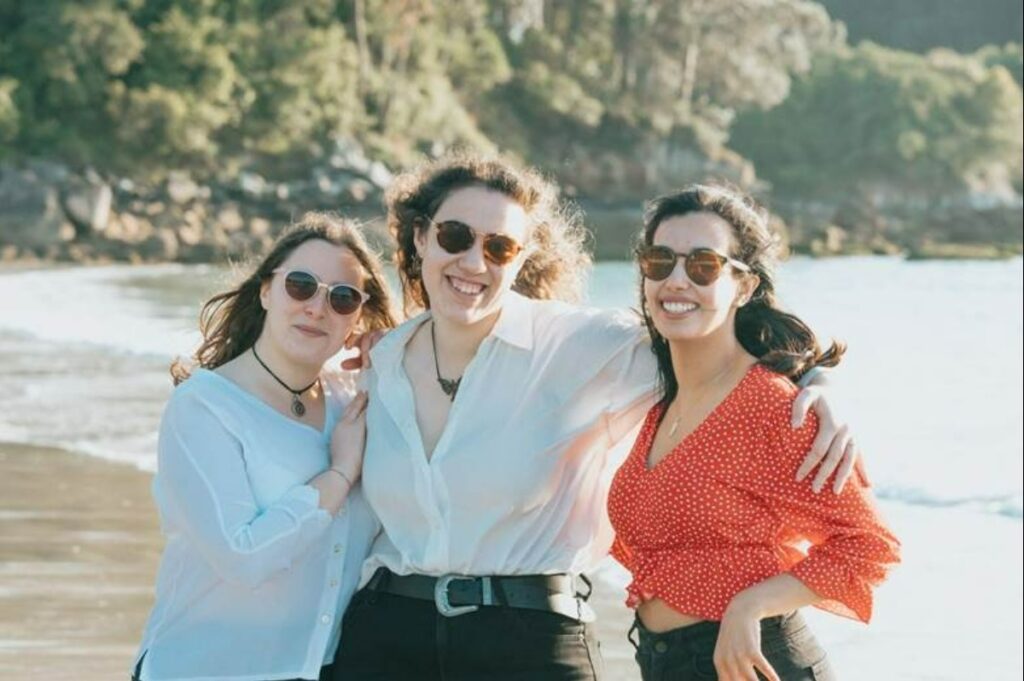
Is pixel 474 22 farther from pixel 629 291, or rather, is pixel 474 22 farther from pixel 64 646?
pixel 64 646

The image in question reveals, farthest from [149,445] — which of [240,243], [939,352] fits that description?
[240,243]

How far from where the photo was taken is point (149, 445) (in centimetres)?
980

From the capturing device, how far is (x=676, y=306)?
2.80 m

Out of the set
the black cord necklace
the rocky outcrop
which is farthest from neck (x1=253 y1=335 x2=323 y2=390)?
the rocky outcrop

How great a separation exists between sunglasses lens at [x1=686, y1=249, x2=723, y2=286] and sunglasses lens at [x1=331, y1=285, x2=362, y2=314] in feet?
1.93

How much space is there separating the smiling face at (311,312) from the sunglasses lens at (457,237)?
0.68 ft

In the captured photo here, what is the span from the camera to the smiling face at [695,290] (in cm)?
278

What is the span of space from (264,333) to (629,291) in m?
30.7

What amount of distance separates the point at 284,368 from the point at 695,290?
71 cm

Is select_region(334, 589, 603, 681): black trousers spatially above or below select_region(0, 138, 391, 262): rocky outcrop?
above

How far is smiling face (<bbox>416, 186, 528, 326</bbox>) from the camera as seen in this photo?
2.93m

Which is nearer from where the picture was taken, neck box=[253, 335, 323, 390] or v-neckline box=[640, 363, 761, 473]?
v-neckline box=[640, 363, 761, 473]

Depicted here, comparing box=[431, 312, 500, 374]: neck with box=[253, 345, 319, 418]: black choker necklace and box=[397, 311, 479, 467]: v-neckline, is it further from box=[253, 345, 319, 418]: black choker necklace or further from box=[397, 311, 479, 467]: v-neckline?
box=[253, 345, 319, 418]: black choker necklace

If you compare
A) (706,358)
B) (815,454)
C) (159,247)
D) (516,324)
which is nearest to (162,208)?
(159,247)
